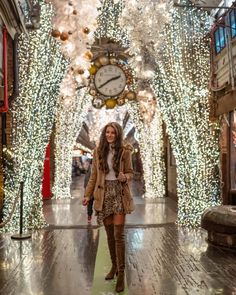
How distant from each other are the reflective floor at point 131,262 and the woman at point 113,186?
599mm

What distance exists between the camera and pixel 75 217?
1377cm

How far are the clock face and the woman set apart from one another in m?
4.53

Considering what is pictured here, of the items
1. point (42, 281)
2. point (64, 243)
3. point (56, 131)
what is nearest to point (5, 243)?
point (64, 243)

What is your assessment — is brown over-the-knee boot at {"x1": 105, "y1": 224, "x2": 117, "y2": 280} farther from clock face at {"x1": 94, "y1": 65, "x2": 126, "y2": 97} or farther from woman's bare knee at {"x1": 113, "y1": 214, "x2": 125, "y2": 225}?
clock face at {"x1": 94, "y1": 65, "x2": 126, "y2": 97}

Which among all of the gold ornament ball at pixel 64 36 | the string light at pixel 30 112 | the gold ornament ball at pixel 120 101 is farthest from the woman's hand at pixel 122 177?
the gold ornament ball at pixel 120 101

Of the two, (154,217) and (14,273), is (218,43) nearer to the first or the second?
(154,217)

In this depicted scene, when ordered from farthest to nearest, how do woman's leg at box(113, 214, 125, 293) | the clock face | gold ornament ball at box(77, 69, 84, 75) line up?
gold ornament ball at box(77, 69, 84, 75) → the clock face → woman's leg at box(113, 214, 125, 293)

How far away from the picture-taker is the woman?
6129 mm

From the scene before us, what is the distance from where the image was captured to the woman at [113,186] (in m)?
6.13

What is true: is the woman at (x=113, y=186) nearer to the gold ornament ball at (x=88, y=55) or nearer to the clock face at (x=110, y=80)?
the clock face at (x=110, y=80)

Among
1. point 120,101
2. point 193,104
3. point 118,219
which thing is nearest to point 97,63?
point 120,101

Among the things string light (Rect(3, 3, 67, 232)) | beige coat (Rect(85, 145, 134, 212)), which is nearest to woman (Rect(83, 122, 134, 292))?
beige coat (Rect(85, 145, 134, 212))

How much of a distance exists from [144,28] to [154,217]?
16.8ft

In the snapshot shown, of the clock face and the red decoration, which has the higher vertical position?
the clock face
